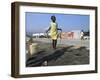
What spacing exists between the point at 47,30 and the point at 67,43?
0.71 ft

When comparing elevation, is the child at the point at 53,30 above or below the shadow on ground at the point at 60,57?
above

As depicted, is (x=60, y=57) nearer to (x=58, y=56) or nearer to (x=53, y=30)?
(x=58, y=56)

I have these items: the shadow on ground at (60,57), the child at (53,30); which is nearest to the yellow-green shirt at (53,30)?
the child at (53,30)

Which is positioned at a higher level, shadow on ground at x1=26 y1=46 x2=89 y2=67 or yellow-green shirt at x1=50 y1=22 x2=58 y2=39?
yellow-green shirt at x1=50 y1=22 x2=58 y2=39

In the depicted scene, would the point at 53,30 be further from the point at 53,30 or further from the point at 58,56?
the point at 58,56

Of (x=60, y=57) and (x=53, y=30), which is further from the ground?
(x=53, y=30)

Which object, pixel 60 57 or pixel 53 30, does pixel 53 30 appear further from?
pixel 60 57

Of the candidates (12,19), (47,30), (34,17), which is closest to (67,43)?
(47,30)

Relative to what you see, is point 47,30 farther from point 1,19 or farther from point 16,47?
point 1,19

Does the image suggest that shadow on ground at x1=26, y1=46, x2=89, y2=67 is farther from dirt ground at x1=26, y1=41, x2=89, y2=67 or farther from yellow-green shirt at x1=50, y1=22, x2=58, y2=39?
yellow-green shirt at x1=50, y1=22, x2=58, y2=39

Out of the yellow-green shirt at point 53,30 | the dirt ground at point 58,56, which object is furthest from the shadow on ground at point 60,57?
the yellow-green shirt at point 53,30

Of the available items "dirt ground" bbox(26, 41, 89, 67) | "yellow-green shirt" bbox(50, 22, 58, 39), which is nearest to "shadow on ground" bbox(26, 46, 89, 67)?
"dirt ground" bbox(26, 41, 89, 67)

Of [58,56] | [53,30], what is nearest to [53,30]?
[53,30]

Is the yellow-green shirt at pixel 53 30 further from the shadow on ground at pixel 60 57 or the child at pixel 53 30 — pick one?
the shadow on ground at pixel 60 57
